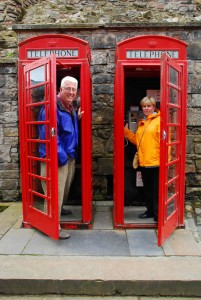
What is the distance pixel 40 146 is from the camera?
12.3 feet

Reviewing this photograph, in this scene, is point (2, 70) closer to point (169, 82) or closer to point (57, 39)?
point (57, 39)

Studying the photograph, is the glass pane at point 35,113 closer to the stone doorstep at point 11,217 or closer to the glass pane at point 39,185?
the glass pane at point 39,185

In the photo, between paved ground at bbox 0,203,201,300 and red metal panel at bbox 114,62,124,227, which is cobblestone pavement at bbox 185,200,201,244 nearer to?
paved ground at bbox 0,203,201,300

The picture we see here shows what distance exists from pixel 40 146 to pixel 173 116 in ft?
5.39

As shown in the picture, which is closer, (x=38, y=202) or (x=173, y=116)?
(x=173, y=116)

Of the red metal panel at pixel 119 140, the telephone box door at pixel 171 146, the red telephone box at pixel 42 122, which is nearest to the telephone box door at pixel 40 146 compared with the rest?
the red telephone box at pixel 42 122

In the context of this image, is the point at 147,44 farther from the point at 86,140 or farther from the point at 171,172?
the point at 171,172

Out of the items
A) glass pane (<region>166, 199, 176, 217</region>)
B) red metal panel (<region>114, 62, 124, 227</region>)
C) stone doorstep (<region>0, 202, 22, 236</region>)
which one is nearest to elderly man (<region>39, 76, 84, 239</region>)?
red metal panel (<region>114, 62, 124, 227</region>)

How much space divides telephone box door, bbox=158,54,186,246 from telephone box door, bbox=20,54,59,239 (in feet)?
3.87

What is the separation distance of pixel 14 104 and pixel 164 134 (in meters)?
2.87

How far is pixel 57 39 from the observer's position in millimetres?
3885

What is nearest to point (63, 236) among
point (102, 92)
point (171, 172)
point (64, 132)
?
point (64, 132)

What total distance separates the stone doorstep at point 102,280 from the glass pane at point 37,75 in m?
2.08

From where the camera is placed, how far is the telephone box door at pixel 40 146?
11.3ft
